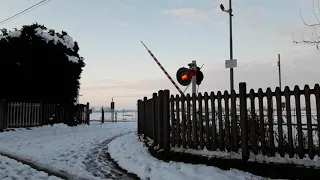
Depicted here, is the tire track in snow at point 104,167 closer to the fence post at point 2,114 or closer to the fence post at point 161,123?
the fence post at point 161,123

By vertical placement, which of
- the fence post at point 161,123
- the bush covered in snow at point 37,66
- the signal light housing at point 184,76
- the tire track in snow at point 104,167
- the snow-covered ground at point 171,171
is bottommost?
the tire track in snow at point 104,167

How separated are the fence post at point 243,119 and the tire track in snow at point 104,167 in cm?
240

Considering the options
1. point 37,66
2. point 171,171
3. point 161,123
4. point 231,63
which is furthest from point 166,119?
point 37,66

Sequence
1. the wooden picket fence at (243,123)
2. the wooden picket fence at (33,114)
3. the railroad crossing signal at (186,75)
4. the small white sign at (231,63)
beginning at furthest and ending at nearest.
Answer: the wooden picket fence at (33,114) < the railroad crossing signal at (186,75) < the small white sign at (231,63) < the wooden picket fence at (243,123)

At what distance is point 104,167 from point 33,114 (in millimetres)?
14406

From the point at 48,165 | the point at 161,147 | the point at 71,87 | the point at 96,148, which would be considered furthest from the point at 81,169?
the point at 71,87

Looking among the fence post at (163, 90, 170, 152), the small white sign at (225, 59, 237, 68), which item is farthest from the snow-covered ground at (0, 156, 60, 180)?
the small white sign at (225, 59, 237, 68)

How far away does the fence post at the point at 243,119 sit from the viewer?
6594mm

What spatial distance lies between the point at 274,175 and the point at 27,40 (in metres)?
21.7

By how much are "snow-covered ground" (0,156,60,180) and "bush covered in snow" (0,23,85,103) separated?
576 inches

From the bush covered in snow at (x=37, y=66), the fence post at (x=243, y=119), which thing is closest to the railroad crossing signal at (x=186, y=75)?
the fence post at (x=243, y=119)

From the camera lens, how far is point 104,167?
8.10m

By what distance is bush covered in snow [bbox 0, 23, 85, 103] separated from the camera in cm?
2191

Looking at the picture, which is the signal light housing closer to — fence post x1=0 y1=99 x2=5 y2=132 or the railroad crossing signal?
the railroad crossing signal
